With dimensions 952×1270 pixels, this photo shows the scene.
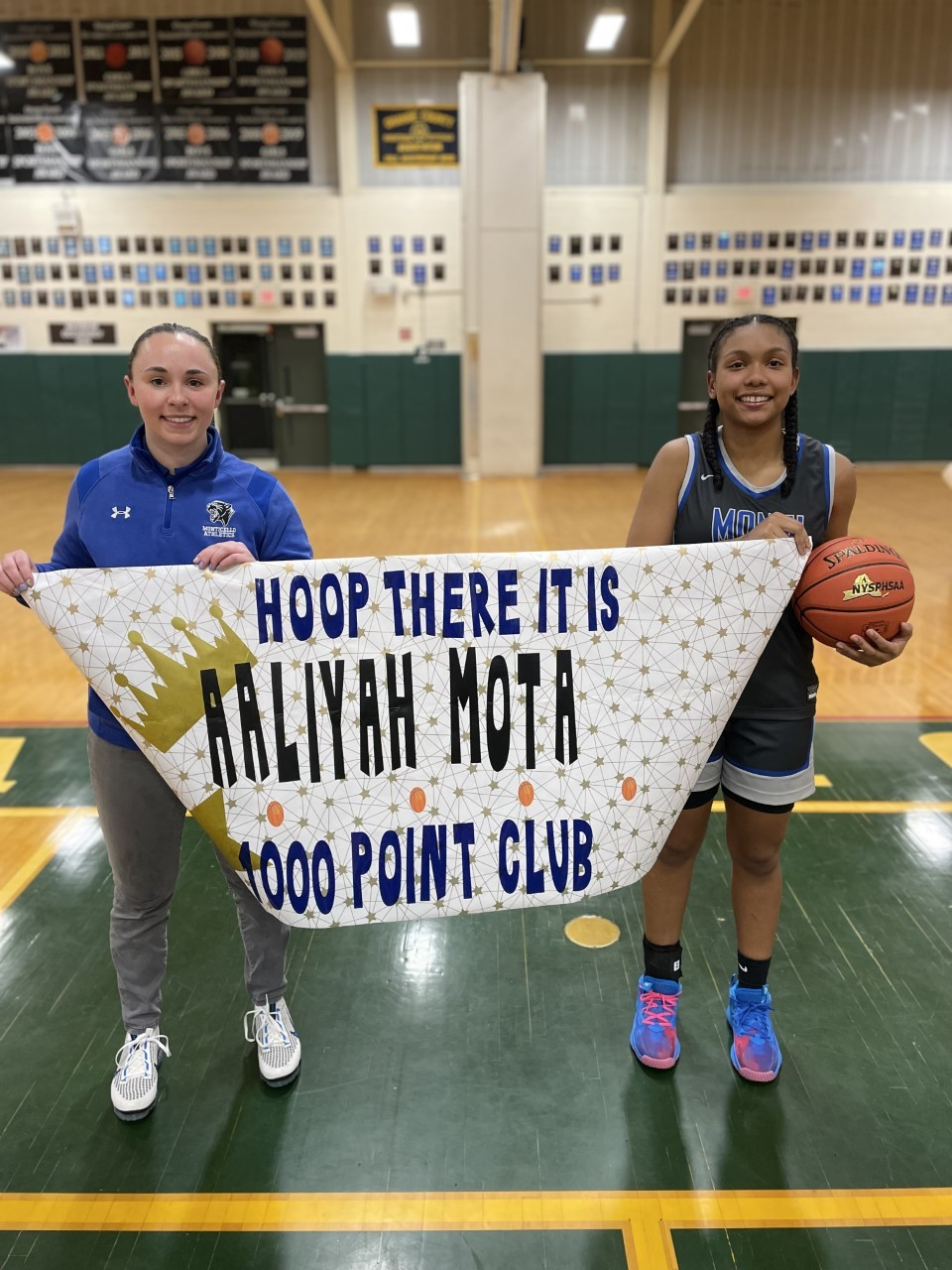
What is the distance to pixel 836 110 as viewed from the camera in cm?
1246

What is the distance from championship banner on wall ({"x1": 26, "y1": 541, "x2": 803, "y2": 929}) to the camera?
1981 millimetres

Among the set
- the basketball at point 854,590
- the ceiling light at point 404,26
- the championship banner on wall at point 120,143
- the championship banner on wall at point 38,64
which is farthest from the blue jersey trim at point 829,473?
the championship banner on wall at point 38,64

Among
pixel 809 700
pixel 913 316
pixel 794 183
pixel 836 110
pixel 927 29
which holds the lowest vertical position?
pixel 809 700

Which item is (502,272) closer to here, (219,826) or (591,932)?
(591,932)

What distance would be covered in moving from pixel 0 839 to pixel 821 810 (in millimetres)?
3231

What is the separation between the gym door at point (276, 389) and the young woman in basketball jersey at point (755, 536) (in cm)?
1195

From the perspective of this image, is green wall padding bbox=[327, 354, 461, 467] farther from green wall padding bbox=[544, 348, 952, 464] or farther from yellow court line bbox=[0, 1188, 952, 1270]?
yellow court line bbox=[0, 1188, 952, 1270]

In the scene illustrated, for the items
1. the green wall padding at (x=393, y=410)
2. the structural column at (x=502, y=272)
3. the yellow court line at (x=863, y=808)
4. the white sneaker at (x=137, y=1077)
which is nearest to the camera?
the white sneaker at (x=137, y=1077)

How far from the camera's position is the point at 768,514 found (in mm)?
2014

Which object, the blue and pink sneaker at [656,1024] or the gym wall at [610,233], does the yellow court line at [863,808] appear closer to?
the blue and pink sneaker at [656,1024]

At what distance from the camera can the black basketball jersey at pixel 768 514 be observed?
2016 mm

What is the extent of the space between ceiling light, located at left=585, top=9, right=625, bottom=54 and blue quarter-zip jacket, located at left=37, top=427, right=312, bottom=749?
Result: 11269 millimetres

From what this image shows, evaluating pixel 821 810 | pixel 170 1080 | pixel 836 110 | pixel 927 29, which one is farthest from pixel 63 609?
pixel 927 29

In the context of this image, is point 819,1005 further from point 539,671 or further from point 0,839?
point 0,839
